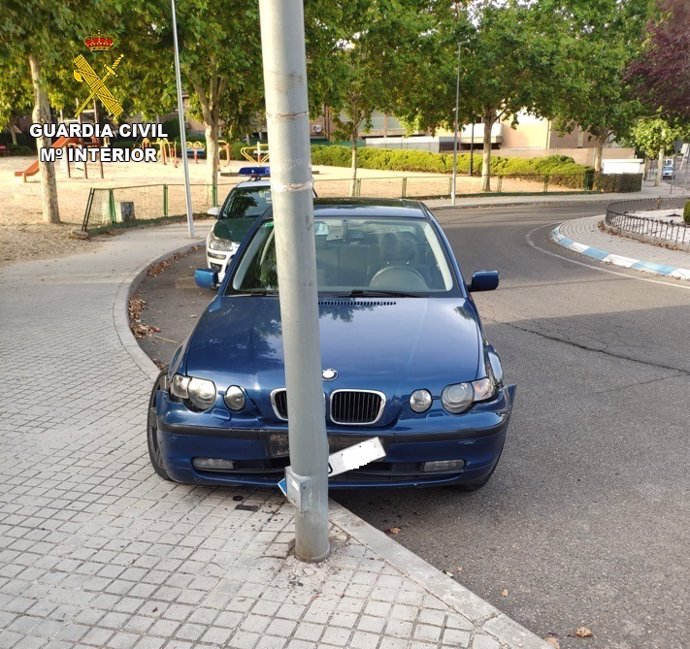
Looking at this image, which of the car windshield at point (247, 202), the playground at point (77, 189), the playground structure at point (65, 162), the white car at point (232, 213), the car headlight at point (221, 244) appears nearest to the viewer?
the car headlight at point (221, 244)

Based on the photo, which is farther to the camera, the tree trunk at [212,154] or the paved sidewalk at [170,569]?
the tree trunk at [212,154]

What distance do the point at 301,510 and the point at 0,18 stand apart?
10.3 meters

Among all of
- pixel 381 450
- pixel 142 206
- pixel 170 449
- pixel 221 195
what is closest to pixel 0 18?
pixel 170 449

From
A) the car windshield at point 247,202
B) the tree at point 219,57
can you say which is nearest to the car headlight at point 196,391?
the car windshield at point 247,202

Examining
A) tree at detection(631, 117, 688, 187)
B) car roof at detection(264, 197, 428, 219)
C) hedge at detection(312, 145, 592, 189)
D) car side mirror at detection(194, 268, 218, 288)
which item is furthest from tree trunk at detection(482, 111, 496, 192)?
car side mirror at detection(194, 268, 218, 288)

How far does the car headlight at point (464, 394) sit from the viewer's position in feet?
12.6

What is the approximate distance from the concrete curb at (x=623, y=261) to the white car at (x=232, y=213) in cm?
741

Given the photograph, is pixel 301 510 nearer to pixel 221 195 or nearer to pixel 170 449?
pixel 170 449

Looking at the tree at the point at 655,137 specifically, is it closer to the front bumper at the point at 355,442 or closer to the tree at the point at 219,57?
the tree at the point at 219,57

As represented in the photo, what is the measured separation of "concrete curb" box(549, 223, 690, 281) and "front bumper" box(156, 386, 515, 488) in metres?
10.3

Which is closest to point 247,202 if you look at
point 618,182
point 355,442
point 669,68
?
point 355,442

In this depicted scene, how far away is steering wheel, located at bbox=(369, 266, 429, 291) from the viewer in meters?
5.06

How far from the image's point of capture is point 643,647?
300 centimetres

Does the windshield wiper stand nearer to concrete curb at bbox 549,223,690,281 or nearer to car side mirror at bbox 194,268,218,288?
car side mirror at bbox 194,268,218,288
